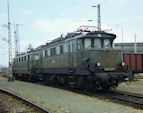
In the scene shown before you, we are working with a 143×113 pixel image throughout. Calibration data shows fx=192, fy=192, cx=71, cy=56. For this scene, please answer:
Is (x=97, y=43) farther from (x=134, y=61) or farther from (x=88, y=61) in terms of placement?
(x=134, y=61)

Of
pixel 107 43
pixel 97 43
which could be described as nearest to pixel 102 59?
pixel 97 43

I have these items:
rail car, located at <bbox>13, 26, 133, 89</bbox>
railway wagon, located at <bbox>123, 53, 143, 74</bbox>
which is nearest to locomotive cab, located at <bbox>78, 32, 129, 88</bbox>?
rail car, located at <bbox>13, 26, 133, 89</bbox>

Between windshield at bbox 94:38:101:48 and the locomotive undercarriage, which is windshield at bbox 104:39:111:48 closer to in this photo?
windshield at bbox 94:38:101:48

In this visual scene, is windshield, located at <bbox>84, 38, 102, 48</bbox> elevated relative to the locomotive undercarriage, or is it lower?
elevated

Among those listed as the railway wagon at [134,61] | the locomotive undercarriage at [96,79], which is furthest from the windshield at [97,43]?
the railway wagon at [134,61]

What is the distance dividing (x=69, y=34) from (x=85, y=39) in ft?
8.59

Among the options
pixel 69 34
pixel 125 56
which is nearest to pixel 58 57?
pixel 69 34

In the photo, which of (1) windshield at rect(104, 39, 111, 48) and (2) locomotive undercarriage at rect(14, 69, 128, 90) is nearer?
(2) locomotive undercarriage at rect(14, 69, 128, 90)

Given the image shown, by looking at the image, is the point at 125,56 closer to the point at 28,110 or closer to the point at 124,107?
the point at 124,107

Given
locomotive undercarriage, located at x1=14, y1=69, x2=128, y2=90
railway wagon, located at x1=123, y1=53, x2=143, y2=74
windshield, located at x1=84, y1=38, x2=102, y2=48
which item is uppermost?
windshield, located at x1=84, y1=38, x2=102, y2=48

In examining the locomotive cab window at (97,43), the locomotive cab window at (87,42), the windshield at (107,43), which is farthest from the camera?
the windshield at (107,43)

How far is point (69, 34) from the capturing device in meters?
15.1

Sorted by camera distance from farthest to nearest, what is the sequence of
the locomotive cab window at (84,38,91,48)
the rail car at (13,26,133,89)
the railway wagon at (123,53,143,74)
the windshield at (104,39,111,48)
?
the railway wagon at (123,53,143,74) → the windshield at (104,39,111,48) → the locomotive cab window at (84,38,91,48) → the rail car at (13,26,133,89)

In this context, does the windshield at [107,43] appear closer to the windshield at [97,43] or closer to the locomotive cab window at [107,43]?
the locomotive cab window at [107,43]
